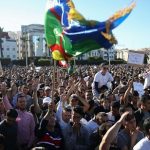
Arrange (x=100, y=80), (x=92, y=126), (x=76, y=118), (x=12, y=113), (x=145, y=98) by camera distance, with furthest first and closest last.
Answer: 1. (x=100, y=80)
2. (x=145, y=98)
3. (x=92, y=126)
4. (x=12, y=113)
5. (x=76, y=118)

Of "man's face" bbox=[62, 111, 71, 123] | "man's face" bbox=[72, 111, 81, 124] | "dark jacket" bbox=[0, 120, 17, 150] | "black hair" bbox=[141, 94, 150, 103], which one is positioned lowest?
"dark jacket" bbox=[0, 120, 17, 150]

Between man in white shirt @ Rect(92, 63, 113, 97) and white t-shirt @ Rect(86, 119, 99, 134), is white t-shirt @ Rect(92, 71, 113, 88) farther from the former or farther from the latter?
white t-shirt @ Rect(86, 119, 99, 134)

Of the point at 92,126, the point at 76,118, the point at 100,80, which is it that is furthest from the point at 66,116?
the point at 100,80

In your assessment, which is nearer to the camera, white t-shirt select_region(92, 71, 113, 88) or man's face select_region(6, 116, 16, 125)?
man's face select_region(6, 116, 16, 125)

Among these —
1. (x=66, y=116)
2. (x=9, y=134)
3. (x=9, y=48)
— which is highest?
(x=9, y=48)

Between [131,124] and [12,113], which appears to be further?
[12,113]

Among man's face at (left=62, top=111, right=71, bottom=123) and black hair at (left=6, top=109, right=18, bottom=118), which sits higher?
black hair at (left=6, top=109, right=18, bottom=118)

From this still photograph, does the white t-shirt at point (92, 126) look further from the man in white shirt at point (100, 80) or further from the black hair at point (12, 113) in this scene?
the man in white shirt at point (100, 80)

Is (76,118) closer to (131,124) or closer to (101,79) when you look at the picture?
(131,124)

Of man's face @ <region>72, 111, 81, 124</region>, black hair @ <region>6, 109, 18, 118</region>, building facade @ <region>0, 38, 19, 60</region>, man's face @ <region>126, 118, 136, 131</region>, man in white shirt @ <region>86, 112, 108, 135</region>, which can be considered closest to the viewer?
man's face @ <region>126, 118, 136, 131</region>

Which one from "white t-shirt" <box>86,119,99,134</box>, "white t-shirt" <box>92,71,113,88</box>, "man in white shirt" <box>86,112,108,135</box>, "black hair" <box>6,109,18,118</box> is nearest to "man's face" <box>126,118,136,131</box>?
"man in white shirt" <box>86,112,108,135</box>

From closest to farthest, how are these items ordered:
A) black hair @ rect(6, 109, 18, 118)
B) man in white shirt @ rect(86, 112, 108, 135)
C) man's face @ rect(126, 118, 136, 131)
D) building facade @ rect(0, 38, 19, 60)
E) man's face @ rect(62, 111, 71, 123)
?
man's face @ rect(126, 118, 136, 131)
black hair @ rect(6, 109, 18, 118)
man in white shirt @ rect(86, 112, 108, 135)
man's face @ rect(62, 111, 71, 123)
building facade @ rect(0, 38, 19, 60)

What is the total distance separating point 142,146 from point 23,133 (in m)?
2.54

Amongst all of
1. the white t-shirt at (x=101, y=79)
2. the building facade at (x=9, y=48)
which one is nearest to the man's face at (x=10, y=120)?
the white t-shirt at (x=101, y=79)
